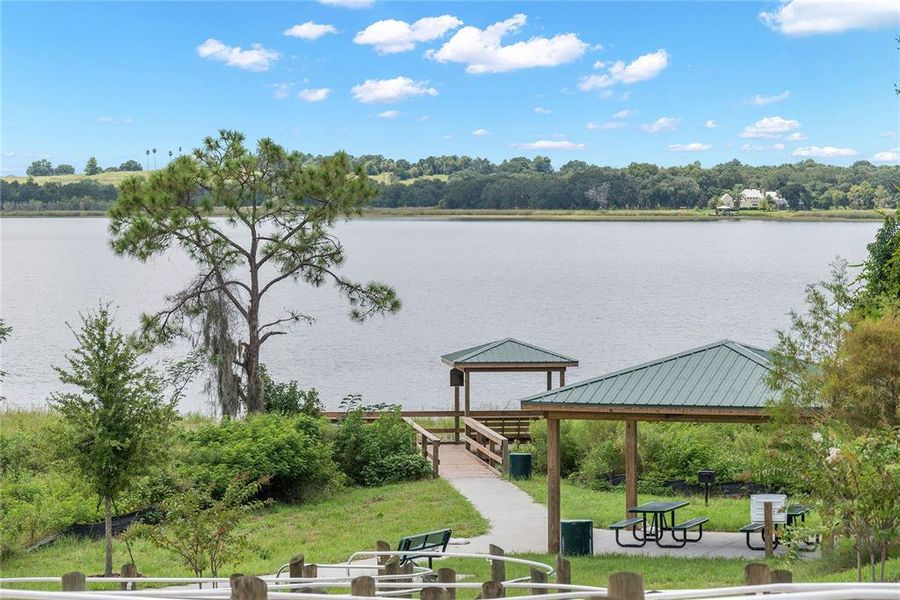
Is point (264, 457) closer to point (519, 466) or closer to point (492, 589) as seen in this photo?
point (519, 466)

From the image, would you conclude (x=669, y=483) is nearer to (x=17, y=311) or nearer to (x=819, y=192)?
(x=17, y=311)

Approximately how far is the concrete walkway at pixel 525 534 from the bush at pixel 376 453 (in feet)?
4.34

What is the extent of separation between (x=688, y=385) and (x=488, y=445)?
10259 mm

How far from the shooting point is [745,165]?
12419 cm

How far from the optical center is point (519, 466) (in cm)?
2423

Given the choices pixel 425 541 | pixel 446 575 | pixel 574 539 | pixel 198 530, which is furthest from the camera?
pixel 574 539

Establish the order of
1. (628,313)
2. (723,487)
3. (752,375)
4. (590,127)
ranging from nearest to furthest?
1. (752,375)
2. (723,487)
3. (628,313)
4. (590,127)

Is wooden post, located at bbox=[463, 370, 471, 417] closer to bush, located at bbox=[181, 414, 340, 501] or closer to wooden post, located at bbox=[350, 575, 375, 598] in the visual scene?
bush, located at bbox=[181, 414, 340, 501]

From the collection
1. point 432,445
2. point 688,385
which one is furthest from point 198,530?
point 432,445

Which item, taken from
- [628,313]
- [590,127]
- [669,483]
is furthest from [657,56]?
[669,483]

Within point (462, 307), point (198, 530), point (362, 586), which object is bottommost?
point (462, 307)

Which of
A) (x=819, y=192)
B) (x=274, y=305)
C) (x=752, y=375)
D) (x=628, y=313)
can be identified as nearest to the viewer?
(x=752, y=375)

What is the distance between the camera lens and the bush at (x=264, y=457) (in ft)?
69.5

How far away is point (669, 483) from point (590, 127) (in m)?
118
